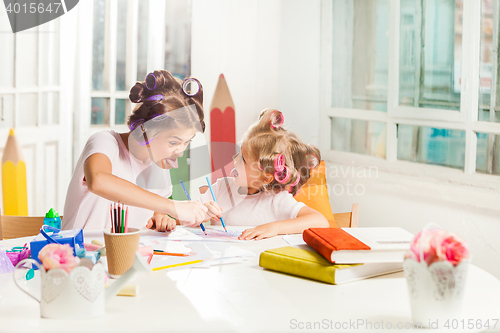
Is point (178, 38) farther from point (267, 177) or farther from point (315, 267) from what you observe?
point (315, 267)

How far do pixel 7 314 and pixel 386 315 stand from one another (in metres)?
0.67

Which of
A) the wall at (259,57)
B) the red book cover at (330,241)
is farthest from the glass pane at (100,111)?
the red book cover at (330,241)

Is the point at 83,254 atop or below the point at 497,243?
atop

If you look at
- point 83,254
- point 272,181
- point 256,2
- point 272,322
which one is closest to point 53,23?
point 256,2

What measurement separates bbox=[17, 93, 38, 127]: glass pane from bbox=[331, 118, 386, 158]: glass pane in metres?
1.63

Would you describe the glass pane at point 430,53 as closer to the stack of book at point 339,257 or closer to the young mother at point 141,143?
the young mother at point 141,143

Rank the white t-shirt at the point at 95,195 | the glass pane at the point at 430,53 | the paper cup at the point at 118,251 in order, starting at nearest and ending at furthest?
the paper cup at the point at 118,251 → the white t-shirt at the point at 95,195 → the glass pane at the point at 430,53

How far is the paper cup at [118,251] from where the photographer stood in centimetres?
102

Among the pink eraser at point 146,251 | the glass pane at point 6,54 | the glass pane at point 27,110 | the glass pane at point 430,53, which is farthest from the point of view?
the glass pane at point 27,110

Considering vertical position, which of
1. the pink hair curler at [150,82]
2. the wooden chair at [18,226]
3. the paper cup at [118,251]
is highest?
the pink hair curler at [150,82]

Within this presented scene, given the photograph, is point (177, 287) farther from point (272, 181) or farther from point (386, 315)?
point (272, 181)

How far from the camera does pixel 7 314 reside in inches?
33.6

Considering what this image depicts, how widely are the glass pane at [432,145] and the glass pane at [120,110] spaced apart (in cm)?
153

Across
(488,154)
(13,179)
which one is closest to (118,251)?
(13,179)
